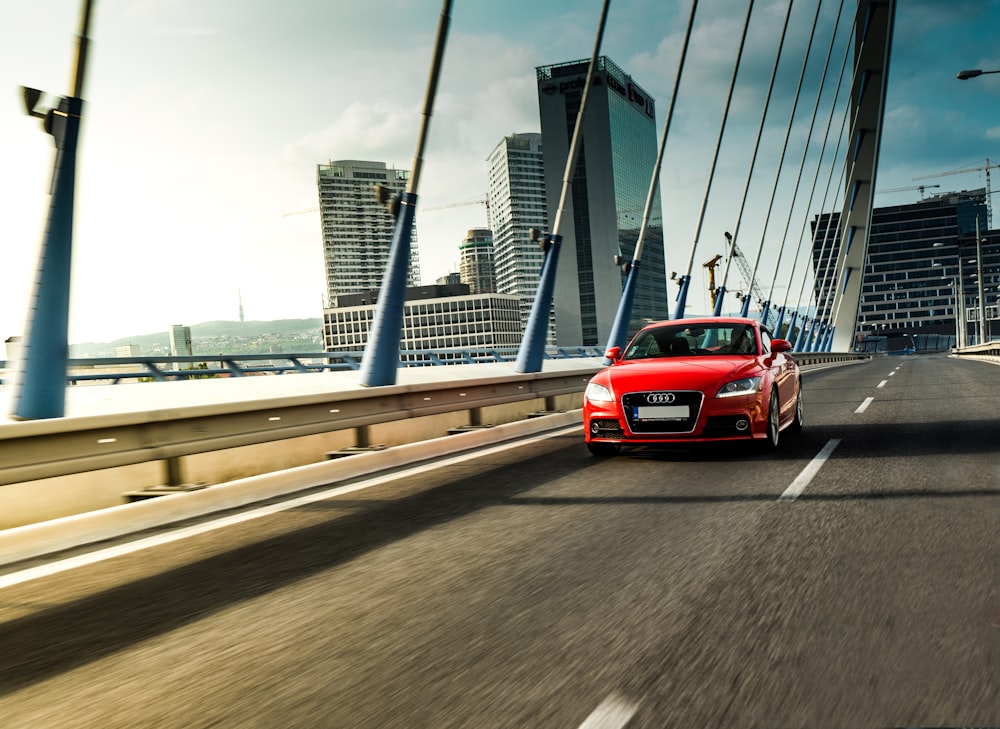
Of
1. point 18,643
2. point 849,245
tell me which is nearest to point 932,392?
point 18,643

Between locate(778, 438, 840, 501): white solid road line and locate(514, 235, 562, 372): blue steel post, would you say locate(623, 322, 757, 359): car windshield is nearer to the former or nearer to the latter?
locate(778, 438, 840, 501): white solid road line

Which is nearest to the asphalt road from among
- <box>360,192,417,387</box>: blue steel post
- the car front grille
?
the car front grille

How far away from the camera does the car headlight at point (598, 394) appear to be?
8.44 m

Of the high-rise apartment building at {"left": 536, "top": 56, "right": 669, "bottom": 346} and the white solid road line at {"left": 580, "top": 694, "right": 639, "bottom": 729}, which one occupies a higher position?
the high-rise apartment building at {"left": 536, "top": 56, "right": 669, "bottom": 346}

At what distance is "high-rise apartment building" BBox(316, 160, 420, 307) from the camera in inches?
6334

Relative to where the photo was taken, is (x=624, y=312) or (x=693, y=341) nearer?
(x=693, y=341)

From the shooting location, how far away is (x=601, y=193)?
16725 cm

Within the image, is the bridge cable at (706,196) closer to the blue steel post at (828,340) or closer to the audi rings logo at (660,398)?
the audi rings logo at (660,398)

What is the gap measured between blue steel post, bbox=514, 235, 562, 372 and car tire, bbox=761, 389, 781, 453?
6.41 metres

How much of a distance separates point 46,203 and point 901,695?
22.0 feet

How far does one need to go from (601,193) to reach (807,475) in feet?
541

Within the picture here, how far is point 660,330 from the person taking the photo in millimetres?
10266

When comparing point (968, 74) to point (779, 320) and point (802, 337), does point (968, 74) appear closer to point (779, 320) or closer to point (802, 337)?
point (779, 320)

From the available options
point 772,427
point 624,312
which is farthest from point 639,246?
point 772,427
